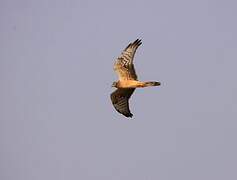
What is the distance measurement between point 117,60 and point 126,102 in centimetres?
138

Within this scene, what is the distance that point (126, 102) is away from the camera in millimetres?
15781

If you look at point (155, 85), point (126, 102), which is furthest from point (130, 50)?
point (155, 85)

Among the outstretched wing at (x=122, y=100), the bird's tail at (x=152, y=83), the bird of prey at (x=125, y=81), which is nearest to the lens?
the bird's tail at (x=152, y=83)

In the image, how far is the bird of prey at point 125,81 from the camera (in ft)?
48.3

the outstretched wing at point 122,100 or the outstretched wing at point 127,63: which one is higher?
the outstretched wing at point 127,63

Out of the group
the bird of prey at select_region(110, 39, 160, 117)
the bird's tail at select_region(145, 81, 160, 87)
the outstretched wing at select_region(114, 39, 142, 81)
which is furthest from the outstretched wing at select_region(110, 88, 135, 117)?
the bird's tail at select_region(145, 81, 160, 87)

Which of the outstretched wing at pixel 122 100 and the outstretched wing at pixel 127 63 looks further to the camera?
the outstretched wing at pixel 122 100

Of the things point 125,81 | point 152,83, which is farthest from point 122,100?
point 152,83

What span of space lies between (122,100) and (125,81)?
1160 millimetres

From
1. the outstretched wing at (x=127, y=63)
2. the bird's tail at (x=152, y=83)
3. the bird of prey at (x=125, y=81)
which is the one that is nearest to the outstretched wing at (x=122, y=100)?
the bird of prey at (x=125, y=81)

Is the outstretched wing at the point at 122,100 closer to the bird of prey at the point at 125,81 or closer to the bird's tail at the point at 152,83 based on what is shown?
the bird of prey at the point at 125,81

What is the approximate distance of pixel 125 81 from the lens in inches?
581

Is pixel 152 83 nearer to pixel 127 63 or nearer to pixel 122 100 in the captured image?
pixel 127 63

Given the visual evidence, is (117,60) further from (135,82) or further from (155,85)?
(155,85)
